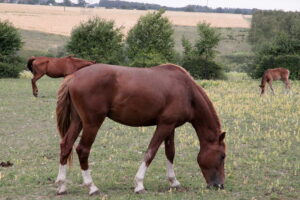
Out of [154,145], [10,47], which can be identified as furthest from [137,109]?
[10,47]

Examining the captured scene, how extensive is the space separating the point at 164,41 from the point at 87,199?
30.1 metres

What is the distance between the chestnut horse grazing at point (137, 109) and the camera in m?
6.21

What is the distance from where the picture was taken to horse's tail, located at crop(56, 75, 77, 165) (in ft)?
20.9

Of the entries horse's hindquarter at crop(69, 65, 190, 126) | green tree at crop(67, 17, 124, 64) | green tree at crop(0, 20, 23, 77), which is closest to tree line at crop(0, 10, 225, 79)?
green tree at crop(67, 17, 124, 64)

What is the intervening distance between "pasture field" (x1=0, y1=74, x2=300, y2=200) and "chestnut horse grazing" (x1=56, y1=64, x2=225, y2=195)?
380 mm

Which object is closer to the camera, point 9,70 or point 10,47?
point 9,70

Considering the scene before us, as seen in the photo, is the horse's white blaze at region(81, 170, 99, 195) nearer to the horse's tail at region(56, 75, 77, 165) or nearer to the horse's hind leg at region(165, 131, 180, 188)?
the horse's tail at region(56, 75, 77, 165)

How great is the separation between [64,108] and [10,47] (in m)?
27.5

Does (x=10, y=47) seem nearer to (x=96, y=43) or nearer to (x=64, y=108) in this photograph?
(x=96, y=43)

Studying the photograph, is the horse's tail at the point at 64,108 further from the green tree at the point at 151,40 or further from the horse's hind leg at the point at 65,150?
the green tree at the point at 151,40

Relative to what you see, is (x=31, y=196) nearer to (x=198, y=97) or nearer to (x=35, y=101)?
(x=198, y=97)

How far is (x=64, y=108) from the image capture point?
6.42m

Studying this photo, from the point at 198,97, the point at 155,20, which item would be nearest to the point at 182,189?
the point at 198,97

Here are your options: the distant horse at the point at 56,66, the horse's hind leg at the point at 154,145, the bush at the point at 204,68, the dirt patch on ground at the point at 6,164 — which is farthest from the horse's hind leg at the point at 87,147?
the bush at the point at 204,68
